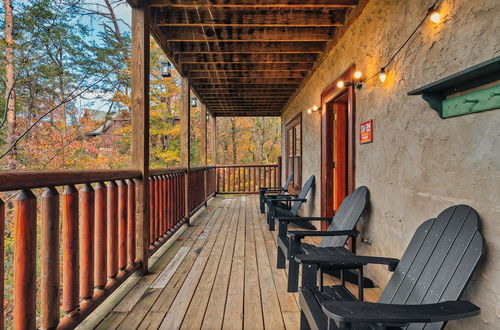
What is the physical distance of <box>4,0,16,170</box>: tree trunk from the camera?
621 centimetres

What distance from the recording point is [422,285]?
4.55ft

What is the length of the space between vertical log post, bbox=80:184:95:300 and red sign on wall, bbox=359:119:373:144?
92.4 inches

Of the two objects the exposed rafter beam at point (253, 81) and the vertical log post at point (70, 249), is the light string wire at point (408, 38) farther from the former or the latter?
the exposed rafter beam at point (253, 81)

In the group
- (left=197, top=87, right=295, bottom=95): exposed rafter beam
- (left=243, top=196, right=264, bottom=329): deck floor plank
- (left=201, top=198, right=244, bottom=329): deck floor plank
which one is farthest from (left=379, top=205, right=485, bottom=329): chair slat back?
(left=197, top=87, right=295, bottom=95): exposed rafter beam

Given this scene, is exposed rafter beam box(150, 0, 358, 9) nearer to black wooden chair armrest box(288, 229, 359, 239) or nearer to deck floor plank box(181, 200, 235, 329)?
black wooden chair armrest box(288, 229, 359, 239)

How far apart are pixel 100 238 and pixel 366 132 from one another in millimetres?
2445

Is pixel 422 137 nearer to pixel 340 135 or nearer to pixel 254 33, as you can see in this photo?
pixel 340 135

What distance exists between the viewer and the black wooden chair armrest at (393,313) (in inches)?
34.7

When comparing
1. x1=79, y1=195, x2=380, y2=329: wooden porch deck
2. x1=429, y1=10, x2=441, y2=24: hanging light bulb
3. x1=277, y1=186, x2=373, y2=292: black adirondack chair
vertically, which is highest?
x1=429, y1=10, x2=441, y2=24: hanging light bulb

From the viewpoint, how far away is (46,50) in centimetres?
701

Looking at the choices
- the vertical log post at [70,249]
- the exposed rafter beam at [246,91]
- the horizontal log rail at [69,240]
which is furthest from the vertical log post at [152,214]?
the exposed rafter beam at [246,91]

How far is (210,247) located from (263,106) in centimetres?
589

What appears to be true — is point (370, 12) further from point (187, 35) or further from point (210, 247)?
point (210, 247)

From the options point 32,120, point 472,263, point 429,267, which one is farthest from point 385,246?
point 32,120
